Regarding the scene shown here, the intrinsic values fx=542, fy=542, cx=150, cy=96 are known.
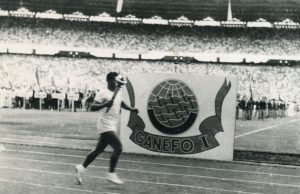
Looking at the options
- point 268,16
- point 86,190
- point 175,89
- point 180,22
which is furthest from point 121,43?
point 86,190

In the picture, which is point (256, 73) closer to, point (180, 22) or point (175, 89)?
point (180, 22)

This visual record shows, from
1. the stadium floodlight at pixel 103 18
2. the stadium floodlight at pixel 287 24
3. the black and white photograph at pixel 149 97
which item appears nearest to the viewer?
the black and white photograph at pixel 149 97

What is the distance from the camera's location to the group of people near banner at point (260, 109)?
91.4ft

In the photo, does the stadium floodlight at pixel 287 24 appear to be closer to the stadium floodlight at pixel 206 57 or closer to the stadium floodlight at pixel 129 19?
the stadium floodlight at pixel 206 57

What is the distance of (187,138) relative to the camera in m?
11.6

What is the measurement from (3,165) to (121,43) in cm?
2944

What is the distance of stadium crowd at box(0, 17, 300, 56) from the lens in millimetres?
37844

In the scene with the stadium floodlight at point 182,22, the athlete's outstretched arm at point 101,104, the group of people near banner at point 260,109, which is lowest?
the group of people near banner at point 260,109

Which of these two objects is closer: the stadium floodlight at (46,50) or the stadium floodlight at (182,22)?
the stadium floodlight at (46,50)

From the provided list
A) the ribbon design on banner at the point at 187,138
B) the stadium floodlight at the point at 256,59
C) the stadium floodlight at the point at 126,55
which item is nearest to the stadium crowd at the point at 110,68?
the stadium floodlight at the point at 126,55

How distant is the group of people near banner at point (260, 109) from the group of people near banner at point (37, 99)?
7.92m

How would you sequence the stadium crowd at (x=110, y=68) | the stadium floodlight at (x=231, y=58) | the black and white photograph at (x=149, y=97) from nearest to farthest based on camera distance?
the black and white photograph at (x=149, y=97) → the stadium crowd at (x=110, y=68) → the stadium floodlight at (x=231, y=58)

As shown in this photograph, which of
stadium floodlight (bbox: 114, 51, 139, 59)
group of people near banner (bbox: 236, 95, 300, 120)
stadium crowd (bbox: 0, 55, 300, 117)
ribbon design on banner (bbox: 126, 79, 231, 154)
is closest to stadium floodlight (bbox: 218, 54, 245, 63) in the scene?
stadium crowd (bbox: 0, 55, 300, 117)

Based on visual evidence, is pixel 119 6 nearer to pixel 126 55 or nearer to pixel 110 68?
pixel 126 55
